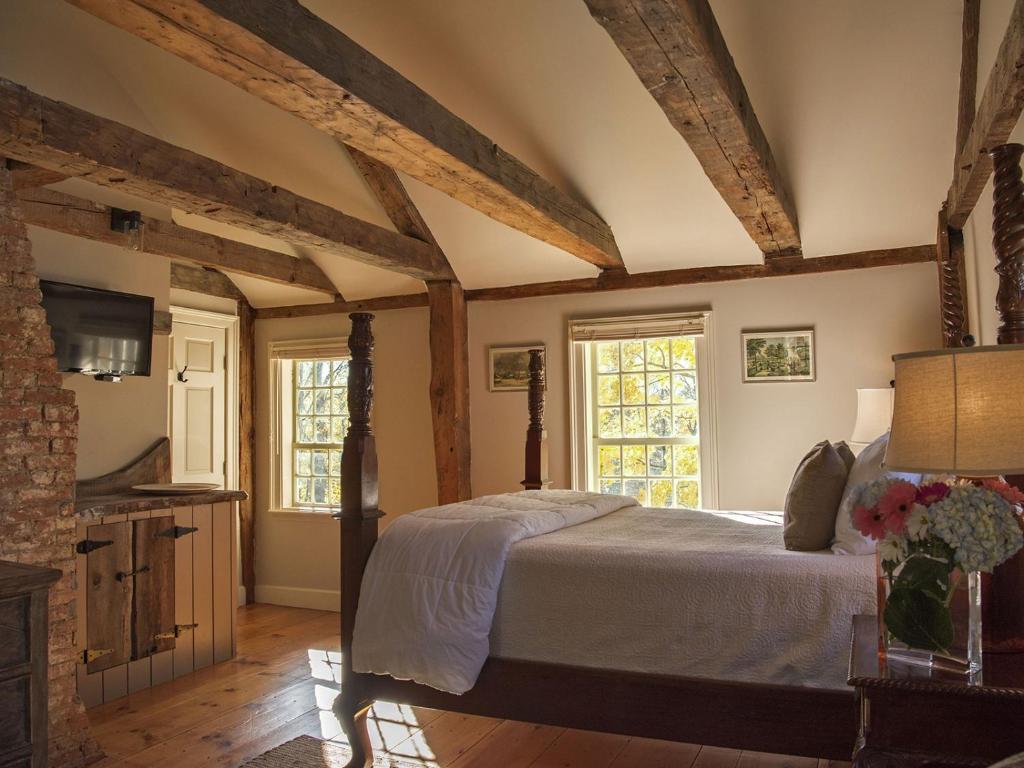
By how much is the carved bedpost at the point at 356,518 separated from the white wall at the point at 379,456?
2706 mm

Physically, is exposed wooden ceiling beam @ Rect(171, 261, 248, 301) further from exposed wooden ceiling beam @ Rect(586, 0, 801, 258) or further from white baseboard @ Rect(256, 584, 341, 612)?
exposed wooden ceiling beam @ Rect(586, 0, 801, 258)

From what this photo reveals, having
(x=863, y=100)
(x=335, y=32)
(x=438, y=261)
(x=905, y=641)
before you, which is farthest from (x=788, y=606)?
(x=438, y=261)

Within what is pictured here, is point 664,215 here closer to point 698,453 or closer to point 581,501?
point 698,453

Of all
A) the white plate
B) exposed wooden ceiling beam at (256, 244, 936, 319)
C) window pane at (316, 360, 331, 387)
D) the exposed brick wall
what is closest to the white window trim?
window pane at (316, 360, 331, 387)

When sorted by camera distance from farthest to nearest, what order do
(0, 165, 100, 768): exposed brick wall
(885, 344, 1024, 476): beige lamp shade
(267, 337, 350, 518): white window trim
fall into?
1. (267, 337, 350, 518): white window trim
2. (0, 165, 100, 768): exposed brick wall
3. (885, 344, 1024, 476): beige lamp shade

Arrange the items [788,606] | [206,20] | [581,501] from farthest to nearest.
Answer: [581,501], [788,606], [206,20]

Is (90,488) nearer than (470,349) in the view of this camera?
Yes

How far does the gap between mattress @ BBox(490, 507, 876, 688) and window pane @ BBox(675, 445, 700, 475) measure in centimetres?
224

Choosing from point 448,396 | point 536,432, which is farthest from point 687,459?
point 448,396

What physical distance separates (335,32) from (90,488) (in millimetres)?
3104

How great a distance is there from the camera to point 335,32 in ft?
8.41

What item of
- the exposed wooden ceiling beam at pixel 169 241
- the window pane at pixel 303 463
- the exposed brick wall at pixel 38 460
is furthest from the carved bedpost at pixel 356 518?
the window pane at pixel 303 463

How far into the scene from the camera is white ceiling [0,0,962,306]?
370 cm

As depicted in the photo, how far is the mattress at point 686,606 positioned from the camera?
243cm
